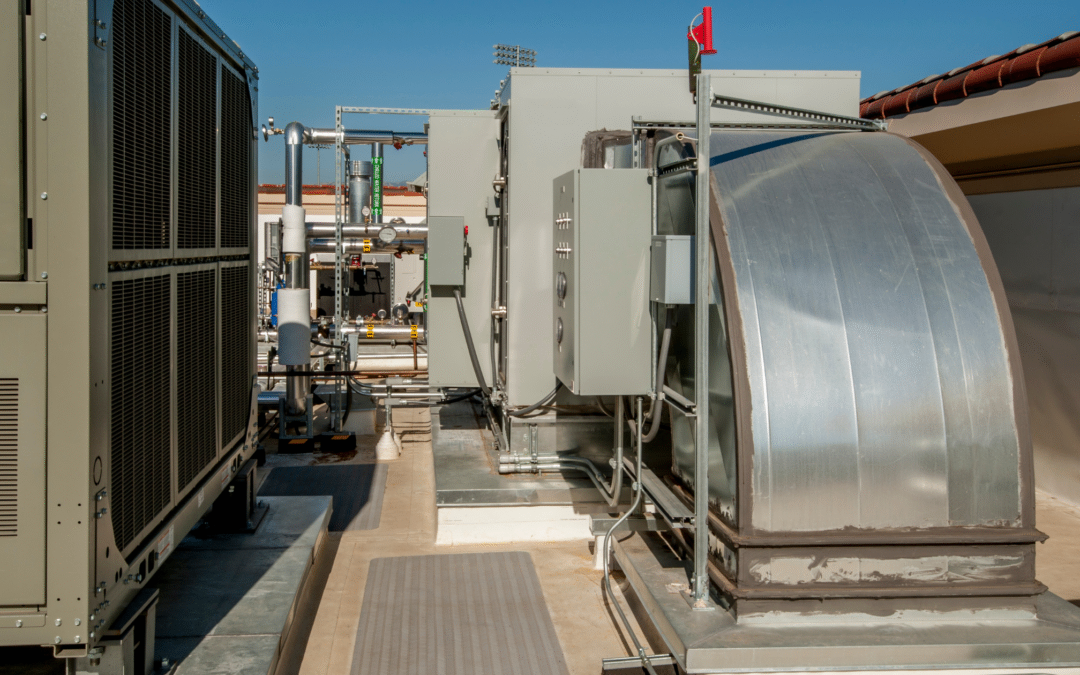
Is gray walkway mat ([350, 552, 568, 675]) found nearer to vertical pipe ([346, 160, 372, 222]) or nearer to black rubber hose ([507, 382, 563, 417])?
black rubber hose ([507, 382, 563, 417])

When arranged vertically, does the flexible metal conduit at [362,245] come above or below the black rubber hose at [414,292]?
above

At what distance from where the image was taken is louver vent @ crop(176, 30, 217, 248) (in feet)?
13.3

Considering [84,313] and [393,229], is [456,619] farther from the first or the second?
[393,229]

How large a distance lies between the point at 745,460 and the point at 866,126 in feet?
7.45

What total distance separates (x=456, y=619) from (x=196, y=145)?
113 inches

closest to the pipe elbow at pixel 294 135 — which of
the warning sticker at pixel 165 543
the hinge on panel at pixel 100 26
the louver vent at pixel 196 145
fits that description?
the louver vent at pixel 196 145

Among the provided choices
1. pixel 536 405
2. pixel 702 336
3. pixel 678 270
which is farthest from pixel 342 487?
pixel 702 336

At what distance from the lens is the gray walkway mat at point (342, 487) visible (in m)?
7.12

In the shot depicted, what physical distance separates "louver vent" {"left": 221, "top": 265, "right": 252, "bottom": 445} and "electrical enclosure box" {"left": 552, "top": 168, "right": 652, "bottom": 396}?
1888 mm

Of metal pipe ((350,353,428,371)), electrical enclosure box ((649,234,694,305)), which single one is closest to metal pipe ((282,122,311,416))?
metal pipe ((350,353,428,371))

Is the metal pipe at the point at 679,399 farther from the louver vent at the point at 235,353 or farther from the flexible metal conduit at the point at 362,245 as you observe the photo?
the flexible metal conduit at the point at 362,245

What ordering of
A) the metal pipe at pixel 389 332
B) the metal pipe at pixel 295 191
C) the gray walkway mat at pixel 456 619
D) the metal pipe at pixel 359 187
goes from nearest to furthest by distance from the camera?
the gray walkway mat at pixel 456 619, the metal pipe at pixel 295 191, the metal pipe at pixel 389 332, the metal pipe at pixel 359 187

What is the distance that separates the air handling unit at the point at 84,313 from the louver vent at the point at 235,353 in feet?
3.37

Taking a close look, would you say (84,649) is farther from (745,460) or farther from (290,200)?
(290,200)
